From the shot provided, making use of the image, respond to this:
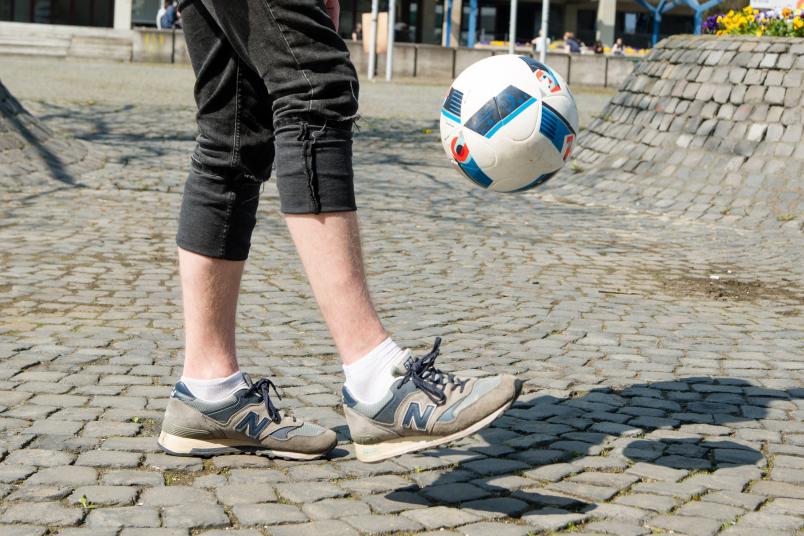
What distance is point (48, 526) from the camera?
8.58 feet

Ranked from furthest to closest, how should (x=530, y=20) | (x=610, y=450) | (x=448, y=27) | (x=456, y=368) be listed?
1. (x=530, y=20)
2. (x=448, y=27)
3. (x=456, y=368)
4. (x=610, y=450)

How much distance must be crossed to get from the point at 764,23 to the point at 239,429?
35.4 feet

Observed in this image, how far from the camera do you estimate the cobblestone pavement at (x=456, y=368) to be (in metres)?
2.84

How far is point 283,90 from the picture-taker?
2838mm

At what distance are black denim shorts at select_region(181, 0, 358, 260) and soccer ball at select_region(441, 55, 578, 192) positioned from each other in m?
1.24

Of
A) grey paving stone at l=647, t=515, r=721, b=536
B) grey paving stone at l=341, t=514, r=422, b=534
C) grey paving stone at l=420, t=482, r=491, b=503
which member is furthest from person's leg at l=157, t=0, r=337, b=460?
grey paving stone at l=647, t=515, r=721, b=536

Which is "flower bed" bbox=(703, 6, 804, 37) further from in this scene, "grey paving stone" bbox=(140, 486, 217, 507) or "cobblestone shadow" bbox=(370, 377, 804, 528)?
"grey paving stone" bbox=(140, 486, 217, 507)

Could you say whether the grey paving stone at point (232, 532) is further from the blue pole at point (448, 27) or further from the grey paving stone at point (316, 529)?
the blue pole at point (448, 27)

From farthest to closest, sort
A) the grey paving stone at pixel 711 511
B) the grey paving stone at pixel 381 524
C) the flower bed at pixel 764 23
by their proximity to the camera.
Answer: the flower bed at pixel 764 23 < the grey paving stone at pixel 711 511 < the grey paving stone at pixel 381 524

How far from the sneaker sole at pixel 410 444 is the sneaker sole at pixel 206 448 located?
300 millimetres

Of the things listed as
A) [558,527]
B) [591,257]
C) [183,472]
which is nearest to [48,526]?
[183,472]

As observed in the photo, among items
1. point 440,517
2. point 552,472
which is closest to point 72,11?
point 552,472

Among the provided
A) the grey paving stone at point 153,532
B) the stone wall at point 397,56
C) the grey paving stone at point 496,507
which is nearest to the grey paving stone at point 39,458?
the grey paving stone at point 153,532

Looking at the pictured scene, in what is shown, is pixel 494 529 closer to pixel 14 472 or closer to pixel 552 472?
pixel 552 472
